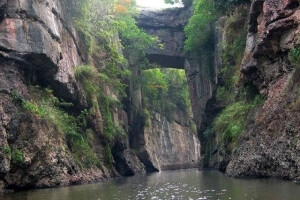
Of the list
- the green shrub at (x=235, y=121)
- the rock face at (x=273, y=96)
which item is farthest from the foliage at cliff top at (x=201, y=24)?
the rock face at (x=273, y=96)

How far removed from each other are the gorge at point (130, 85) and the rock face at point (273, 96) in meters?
0.05

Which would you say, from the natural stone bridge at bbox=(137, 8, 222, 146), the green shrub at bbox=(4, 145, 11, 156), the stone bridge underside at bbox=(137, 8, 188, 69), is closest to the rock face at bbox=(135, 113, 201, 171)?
the stone bridge underside at bbox=(137, 8, 188, 69)

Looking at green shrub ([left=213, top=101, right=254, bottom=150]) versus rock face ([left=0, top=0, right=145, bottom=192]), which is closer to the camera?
rock face ([left=0, top=0, right=145, bottom=192])

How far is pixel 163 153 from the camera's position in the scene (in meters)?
54.0

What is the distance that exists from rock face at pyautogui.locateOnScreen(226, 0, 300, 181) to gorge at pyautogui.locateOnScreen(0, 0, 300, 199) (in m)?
0.05

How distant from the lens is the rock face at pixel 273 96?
12980mm

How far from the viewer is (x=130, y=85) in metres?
40.4

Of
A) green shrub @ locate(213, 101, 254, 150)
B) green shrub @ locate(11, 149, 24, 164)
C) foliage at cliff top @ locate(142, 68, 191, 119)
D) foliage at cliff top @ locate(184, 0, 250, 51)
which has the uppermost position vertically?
foliage at cliff top @ locate(184, 0, 250, 51)

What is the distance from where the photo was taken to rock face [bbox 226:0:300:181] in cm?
1298

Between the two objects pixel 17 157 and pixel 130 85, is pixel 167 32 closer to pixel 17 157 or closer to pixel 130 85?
pixel 130 85

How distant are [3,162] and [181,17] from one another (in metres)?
32.7

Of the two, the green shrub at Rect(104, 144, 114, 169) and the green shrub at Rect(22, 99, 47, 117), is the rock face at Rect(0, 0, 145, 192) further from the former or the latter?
the green shrub at Rect(104, 144, 114, 169)

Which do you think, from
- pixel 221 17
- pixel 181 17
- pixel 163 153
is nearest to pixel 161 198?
pixel 221 17

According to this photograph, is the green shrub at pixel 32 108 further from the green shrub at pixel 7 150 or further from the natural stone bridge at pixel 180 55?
the natural stone bridge at pixel 180 55
